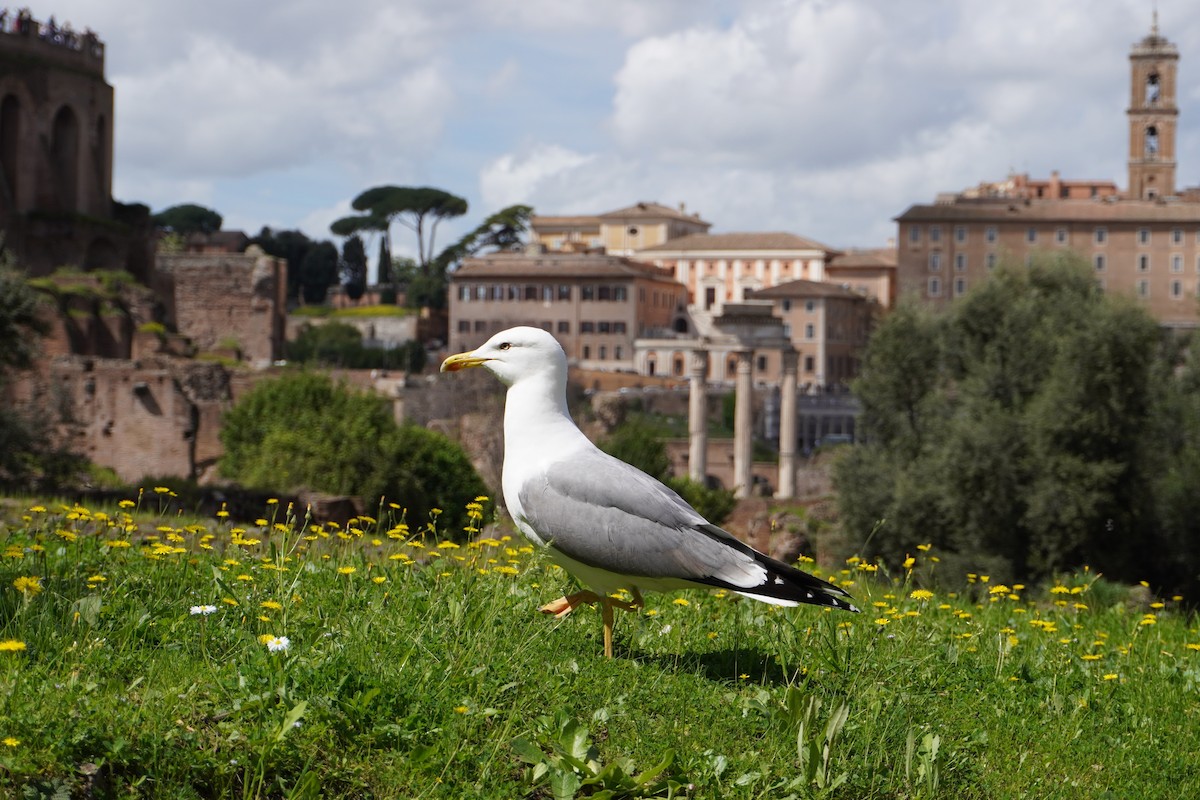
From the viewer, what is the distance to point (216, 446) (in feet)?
128

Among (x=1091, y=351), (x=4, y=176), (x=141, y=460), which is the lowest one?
(x=141, y=460)

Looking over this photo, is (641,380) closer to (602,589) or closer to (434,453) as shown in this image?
(434,453)

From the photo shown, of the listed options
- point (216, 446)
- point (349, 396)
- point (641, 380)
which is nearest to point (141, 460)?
point (216, 446)

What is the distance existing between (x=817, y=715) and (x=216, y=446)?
36.6 metres

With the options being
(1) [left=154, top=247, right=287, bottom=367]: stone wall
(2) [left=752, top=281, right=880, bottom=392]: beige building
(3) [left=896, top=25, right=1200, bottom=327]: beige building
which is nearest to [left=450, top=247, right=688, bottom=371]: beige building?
(2) [left=752, top=281, right=880, bottom=392]: beige building

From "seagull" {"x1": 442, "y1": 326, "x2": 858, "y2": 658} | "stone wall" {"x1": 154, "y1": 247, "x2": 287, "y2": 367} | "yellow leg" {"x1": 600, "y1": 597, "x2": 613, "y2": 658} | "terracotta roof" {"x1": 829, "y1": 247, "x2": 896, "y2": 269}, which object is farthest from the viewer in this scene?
"terracotta roof" {"x1": 829, "y1": 247, "x2": 896, "y2": 269}

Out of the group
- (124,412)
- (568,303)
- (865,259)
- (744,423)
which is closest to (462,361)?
(124,412)

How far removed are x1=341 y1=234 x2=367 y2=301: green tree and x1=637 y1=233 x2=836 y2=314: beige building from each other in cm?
2269

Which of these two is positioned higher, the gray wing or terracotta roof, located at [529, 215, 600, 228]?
terracotta roof, located at [529, 215, 600, 228]

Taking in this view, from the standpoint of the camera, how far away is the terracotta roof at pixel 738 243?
107 meters

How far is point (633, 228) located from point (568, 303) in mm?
21822

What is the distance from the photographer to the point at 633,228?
116 meters

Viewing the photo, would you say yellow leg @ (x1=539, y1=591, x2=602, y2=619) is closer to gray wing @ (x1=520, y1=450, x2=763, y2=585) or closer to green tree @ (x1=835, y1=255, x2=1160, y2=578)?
gray wing @ (x1=520, y1=450, x2=763, y2=585)

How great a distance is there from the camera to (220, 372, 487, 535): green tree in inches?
1077
